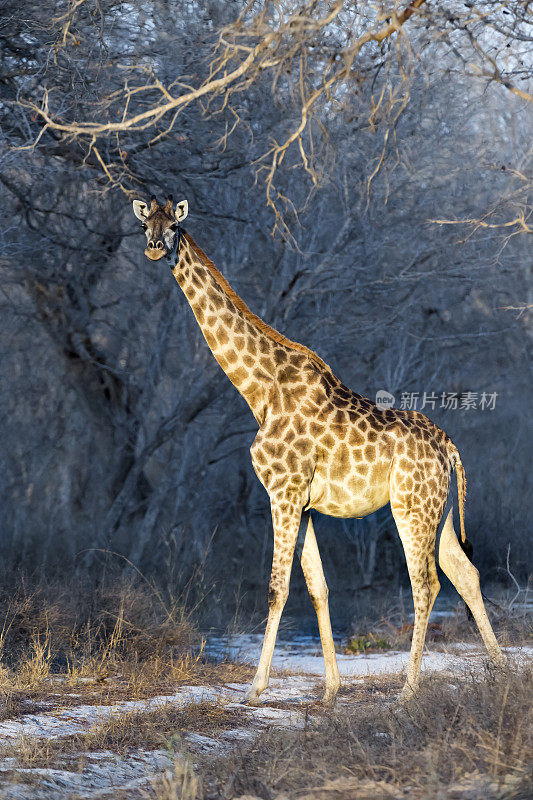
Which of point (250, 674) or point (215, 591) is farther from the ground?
point (250, 674)

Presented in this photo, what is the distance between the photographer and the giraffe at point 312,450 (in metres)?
6.62

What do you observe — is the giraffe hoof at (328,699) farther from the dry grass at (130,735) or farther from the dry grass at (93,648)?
the dry grass at (93,648)

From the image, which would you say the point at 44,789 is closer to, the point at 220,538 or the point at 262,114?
the point at 262,114

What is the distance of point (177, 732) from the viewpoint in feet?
17.5

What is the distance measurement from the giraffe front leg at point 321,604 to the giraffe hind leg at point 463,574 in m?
1.02

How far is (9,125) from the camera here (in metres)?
10.9

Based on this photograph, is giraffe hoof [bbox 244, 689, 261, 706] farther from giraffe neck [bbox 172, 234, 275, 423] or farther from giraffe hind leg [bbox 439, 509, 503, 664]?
giraffe neck [bbox 172, 234, 275, 423]

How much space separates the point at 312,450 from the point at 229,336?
110cm

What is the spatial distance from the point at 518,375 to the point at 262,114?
32.4 ft

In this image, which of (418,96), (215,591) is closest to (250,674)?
(215,591)

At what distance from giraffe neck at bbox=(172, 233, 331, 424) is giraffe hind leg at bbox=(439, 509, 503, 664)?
184cm

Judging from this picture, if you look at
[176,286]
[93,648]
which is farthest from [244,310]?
[176,286]

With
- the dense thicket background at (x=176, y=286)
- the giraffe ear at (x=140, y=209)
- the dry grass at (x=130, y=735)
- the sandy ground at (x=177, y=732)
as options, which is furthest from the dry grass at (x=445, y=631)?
the giraffe ear at (x=140, y=209)
